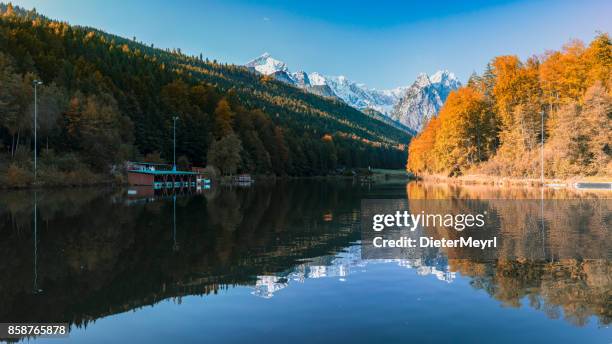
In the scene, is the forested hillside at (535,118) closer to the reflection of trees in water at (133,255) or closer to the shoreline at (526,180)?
the shoreline at (526,180)

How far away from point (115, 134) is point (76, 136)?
5.63 metres

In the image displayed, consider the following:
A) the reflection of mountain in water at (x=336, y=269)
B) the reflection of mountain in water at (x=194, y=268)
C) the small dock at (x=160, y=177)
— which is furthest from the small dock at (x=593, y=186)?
the small dock at (x=160, y=177)

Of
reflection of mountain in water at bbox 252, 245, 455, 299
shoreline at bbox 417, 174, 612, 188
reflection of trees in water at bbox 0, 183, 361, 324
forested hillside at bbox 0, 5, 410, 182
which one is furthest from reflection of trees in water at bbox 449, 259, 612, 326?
forested hillside at bbox 0, 5, 410, 182

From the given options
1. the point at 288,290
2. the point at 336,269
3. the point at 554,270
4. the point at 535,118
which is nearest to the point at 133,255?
the point at 288,290

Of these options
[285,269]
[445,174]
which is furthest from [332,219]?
[445,174]

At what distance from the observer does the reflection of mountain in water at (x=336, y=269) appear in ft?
40.9

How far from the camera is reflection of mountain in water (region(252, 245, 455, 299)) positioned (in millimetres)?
12473

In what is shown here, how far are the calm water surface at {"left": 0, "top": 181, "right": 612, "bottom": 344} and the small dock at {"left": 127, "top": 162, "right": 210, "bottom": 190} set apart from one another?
49.5 metres

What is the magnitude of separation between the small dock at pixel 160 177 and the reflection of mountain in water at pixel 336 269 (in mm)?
55351

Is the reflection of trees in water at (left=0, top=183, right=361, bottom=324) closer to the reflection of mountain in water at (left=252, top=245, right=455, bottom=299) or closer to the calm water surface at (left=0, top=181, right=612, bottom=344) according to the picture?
the calm water surface at (left=0, top=181, right=612, bottom=344)

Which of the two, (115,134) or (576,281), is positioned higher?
(115,134)

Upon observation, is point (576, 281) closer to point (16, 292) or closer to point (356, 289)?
point (356, 289)

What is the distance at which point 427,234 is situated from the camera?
21.5 metres

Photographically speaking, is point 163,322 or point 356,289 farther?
point 356,289
